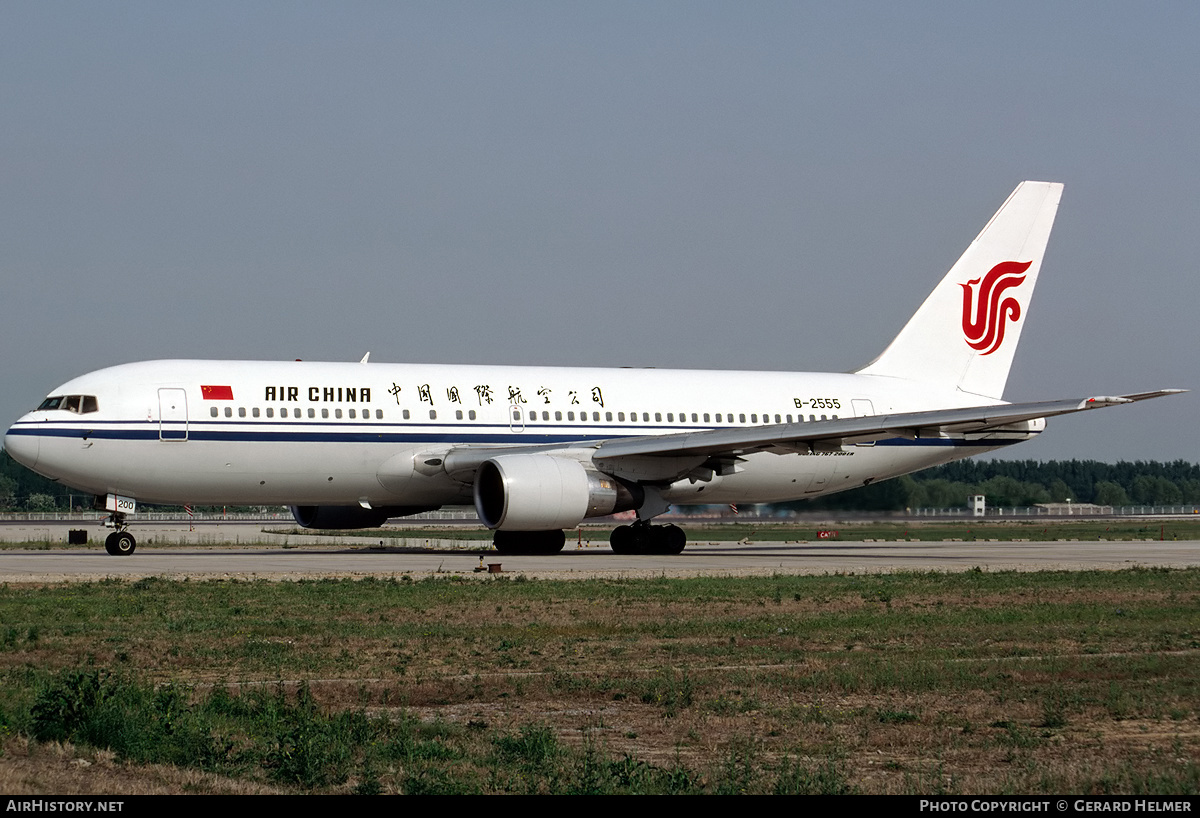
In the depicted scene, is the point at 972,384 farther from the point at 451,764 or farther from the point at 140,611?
the point at 451,764

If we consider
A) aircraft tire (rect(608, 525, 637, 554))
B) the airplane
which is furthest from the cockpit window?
aircraft tire (rect(608, 525, 637, 554))

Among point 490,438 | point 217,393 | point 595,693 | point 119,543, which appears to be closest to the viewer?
point 595,693

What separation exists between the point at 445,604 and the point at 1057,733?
11179mm

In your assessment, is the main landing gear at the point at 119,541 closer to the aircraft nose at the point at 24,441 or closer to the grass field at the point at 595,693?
the aircraft nose at the point at 24,441

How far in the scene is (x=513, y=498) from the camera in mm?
29875

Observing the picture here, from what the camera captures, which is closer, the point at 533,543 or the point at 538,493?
the point at 538,493

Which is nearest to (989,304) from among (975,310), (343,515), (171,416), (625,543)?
(975,310)

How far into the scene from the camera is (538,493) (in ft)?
99.1

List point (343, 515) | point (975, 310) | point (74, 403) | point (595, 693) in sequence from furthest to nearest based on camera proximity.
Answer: point (975, 310) < point (343, 515) < point (74, 403) < point (595, 693)

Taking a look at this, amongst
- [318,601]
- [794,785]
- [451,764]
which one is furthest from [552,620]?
[794,785]

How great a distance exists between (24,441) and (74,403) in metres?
1.30

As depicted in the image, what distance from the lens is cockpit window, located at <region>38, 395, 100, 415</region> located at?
29969 millimetres

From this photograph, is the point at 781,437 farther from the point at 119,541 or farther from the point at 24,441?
the point at 24,441

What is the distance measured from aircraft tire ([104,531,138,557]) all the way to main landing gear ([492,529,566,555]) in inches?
344
